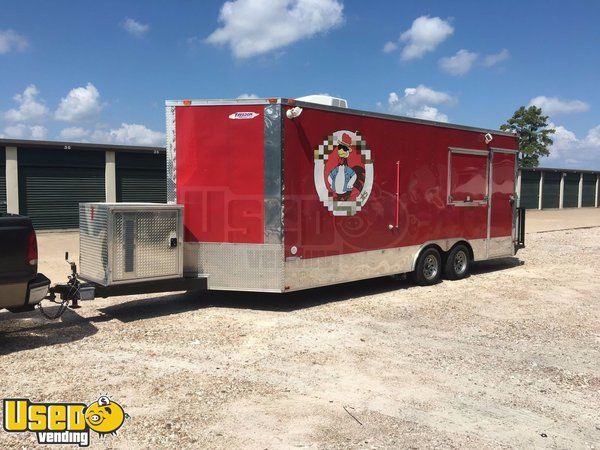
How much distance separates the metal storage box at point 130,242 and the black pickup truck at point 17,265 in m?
1.16

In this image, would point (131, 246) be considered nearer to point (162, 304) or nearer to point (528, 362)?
point (162, 304)

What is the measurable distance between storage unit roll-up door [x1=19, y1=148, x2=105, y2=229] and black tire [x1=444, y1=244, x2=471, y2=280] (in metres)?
14.6

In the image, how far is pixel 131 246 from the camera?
7.17m

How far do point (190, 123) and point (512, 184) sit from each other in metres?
7.62

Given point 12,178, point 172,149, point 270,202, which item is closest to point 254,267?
point 270,202

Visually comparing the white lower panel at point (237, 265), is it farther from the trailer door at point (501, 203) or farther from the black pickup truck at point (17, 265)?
the trailer door at point (501, 203)

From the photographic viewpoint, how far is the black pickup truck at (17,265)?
562 centimetres

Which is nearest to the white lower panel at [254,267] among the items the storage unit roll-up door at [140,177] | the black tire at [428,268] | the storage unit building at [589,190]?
the black tire at [428,268]

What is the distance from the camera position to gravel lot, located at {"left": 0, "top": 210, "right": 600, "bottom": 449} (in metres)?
4.09

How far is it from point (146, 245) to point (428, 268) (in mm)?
5468

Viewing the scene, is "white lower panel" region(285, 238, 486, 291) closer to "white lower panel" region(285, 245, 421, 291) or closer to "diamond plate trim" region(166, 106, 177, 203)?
"white lower panel" region(285, 245, 421, 291)

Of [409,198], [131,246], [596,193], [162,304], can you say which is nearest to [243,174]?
[131,246]

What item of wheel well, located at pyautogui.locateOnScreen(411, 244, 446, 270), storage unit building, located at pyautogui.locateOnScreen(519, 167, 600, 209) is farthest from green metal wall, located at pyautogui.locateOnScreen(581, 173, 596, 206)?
wheel well, located at pyautogui.locateOnScreen(411, 244, 446, 270)

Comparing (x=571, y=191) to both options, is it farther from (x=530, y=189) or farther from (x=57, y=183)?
(x=57, y=183)
